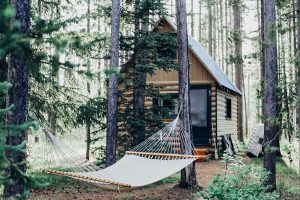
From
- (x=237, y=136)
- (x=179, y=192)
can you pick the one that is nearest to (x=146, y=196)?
(x=179, y=192)

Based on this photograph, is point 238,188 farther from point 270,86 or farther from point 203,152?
point 203,152

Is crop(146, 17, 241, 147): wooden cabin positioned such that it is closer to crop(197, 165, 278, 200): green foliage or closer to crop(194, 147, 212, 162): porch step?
crop(194, 147, 212, 162): porch step

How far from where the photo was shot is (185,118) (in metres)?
7.91

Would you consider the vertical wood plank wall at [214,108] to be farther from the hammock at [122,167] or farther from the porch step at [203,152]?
the hammock at [122,167]

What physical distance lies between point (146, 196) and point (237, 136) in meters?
11.7

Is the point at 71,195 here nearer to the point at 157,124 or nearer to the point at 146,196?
the point at 146,196

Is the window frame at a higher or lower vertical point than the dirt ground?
higher

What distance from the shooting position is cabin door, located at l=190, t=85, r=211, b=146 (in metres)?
13.9

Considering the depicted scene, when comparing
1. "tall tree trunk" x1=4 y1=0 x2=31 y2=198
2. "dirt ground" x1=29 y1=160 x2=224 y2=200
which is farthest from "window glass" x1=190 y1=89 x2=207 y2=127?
"tall tree trunk" x1=4 y1=0 x2=31 y2=198

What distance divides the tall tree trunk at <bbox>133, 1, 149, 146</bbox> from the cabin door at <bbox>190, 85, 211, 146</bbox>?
15.1 ft

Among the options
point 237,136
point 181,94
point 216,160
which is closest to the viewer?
point 181,94

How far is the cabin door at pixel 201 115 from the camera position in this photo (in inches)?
549

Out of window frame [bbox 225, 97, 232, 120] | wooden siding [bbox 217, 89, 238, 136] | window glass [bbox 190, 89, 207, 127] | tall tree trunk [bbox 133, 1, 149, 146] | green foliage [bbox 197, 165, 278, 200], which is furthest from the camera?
window frame [bbox 225, 97, 232, 120]

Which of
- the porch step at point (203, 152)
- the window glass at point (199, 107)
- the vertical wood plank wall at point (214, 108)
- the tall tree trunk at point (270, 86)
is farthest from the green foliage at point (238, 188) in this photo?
the window glass at point (199, 107)
